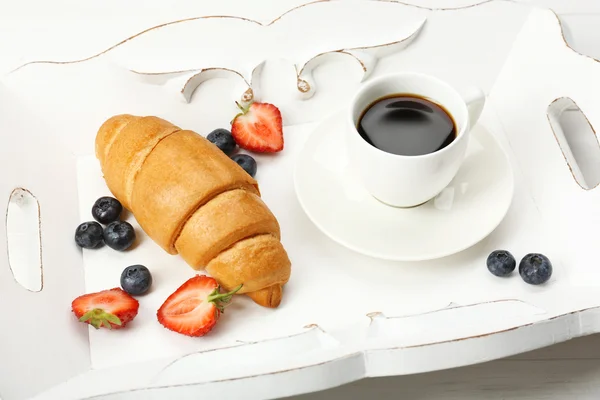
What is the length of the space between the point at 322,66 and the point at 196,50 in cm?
27

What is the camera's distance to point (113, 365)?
1230mm

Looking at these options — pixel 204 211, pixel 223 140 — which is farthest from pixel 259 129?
pixel 204 211

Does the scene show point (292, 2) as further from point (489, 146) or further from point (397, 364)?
point (397, 364)

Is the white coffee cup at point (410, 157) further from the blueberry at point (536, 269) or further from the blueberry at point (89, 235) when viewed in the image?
the blueberry at point (89, 235)

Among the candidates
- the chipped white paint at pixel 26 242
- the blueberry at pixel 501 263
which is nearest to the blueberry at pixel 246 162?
the chipped white paint at pixel 26 242

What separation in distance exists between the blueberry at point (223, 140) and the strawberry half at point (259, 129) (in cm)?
1

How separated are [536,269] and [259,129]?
0.61 m

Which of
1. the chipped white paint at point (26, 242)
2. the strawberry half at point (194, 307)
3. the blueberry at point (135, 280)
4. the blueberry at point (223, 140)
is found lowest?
the strawberry half at point (194, 307)

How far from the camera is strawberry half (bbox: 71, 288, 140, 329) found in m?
1.24

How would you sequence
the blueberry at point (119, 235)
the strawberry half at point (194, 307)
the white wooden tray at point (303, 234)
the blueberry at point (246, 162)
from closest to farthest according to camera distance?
the white wooden tray at point (303, 234)
the strawberry half at point (194, 307)
the blueberry at point (119, 235)
the blueberry at point (246, 162)

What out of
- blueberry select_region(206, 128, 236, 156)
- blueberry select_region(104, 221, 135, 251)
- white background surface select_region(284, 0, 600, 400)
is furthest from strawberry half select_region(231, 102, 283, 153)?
white background surface select_region(284, 0, 600, 400)

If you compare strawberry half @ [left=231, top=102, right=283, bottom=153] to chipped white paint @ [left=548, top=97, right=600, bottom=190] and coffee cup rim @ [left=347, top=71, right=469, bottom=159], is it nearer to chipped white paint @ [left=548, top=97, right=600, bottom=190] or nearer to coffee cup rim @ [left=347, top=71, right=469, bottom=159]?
coffee cup rim @ [left=347, top=71, right=469, bottom=159]

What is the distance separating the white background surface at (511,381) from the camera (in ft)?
4.12

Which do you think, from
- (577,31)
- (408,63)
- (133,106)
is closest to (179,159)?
(133,106)
